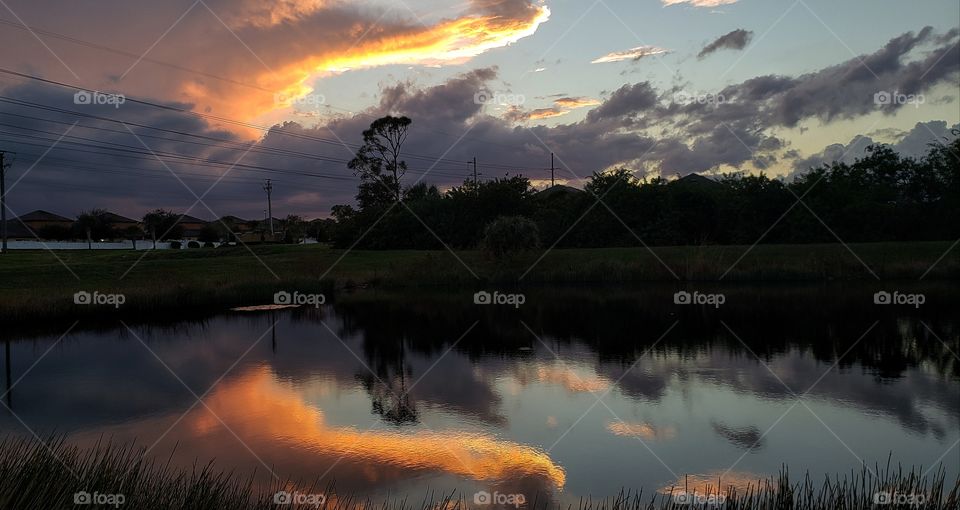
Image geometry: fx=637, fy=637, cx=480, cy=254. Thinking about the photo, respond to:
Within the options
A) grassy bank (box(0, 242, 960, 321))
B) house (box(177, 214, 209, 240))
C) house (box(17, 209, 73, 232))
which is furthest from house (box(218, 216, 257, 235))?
grassy bank (box(0, 242, 960, 321))

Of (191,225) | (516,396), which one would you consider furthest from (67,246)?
(516,396)

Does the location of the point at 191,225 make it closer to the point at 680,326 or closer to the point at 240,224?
the point at 240,224

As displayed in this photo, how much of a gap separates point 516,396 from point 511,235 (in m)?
32.8

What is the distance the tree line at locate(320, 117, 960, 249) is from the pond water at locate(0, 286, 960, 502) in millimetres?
33994

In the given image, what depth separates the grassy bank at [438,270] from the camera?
3759cm

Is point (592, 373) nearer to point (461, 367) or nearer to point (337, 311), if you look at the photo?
point (461, 367)

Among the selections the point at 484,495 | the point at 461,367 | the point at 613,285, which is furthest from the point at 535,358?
the point at 613,285

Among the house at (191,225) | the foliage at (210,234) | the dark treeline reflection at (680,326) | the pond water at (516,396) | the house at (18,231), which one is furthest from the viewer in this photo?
the house at (191,225)

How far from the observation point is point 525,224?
49.6 metres

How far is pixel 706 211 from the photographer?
68.9 m

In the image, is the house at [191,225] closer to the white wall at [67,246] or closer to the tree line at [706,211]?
the white wall at [67,246]

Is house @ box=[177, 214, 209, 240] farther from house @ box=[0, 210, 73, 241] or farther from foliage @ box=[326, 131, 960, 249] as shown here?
foliage @ box=[326, 131, 960, 249]

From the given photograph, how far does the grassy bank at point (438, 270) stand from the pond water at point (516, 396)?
7.47 m

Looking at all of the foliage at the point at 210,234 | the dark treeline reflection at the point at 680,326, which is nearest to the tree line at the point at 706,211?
the dark treeline reflection at the point at 680,326
